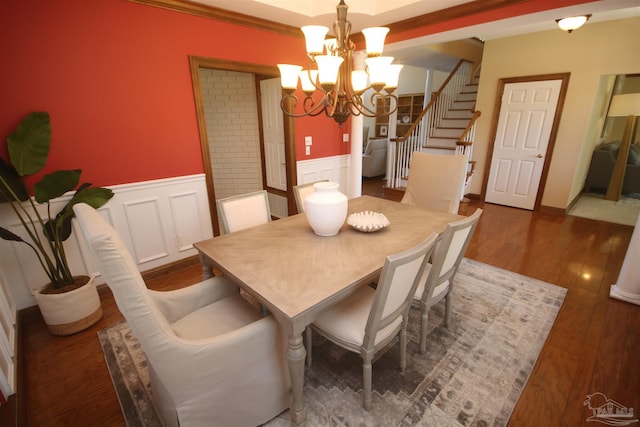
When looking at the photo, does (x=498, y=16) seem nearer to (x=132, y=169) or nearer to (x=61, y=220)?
(x=132, y=169)

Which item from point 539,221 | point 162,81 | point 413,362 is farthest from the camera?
point 539,221

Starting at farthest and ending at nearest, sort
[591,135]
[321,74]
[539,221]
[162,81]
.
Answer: [591,135] → [539,221] → [162,81] → [321,74]

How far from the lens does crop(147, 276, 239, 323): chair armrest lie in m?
1.54

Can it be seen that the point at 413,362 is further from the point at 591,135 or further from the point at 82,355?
the point at 591,135

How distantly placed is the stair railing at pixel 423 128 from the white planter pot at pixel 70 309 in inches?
186

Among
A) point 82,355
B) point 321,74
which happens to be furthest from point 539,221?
point 82,355

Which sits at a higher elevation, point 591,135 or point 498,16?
point 498,16

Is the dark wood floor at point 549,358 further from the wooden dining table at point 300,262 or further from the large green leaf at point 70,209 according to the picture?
the wooden dining table at point 300,262

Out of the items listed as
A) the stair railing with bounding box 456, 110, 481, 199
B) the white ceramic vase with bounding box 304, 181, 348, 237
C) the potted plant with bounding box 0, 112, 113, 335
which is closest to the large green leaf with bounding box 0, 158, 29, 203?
the potted plant with bounding box 0, 112, 113, 335

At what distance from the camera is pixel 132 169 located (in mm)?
2562

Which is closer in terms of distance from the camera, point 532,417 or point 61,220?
point 532,417

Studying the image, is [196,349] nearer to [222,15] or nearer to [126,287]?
[126,287]

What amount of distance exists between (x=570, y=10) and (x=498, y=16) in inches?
21.2

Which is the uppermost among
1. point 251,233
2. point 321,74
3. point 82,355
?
point 321,74
